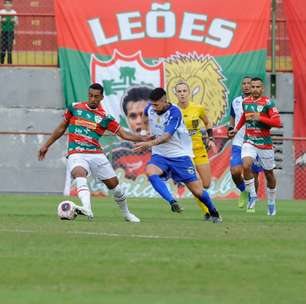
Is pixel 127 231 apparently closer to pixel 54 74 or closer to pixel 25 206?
pixel 25 206

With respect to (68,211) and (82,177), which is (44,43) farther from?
(68,211)

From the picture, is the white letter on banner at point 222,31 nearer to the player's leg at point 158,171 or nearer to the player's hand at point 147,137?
the player's leg at point 158,171

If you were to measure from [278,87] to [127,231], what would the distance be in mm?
16016

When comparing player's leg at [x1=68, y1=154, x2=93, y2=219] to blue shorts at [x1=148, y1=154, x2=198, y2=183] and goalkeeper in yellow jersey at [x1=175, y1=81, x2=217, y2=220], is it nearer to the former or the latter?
blue shorts at [x1=148, y1=154, x2=198, y2=183]

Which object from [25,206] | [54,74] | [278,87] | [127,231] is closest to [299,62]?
[278,87]

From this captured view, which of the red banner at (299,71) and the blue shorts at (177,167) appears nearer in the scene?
the blue shorts at (177,167)

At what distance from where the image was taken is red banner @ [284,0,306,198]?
28.6 meters

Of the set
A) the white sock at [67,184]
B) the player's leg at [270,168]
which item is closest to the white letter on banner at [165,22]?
the white sock at [67,184]

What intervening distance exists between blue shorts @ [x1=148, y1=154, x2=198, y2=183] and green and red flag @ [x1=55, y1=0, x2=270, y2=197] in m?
10.7

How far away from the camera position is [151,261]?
1058 centimetres

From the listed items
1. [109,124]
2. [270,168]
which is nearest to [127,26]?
[270,168]

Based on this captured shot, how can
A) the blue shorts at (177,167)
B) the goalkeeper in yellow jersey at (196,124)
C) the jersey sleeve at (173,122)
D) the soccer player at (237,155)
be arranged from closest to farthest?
the jersey sleeve at (173,122) < the blue shorts at (177,167) < the goalkeeper in yellow jersey at (196,124) < the soccer player at (237,155)

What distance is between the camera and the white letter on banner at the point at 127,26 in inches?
1126

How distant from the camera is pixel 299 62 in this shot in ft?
94.8
